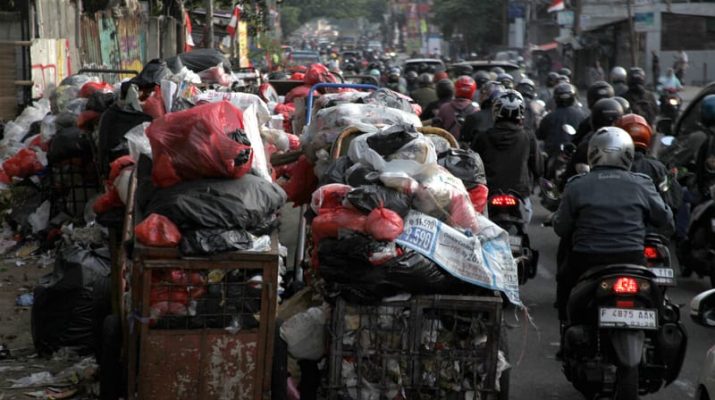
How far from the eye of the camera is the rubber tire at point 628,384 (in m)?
6.04

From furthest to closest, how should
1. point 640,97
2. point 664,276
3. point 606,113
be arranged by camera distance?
point 640,97 → point 606,113 → point 664,276

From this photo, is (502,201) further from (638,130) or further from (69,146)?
(69,146)

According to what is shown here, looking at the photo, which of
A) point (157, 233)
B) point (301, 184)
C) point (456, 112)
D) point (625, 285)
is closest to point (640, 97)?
point (456, 112)

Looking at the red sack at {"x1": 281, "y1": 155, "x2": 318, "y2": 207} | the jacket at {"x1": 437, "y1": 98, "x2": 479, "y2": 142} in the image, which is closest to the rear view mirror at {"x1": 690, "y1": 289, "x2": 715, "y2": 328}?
the red sack at {"x1": 281, "y1": 155, "x2": 318, "y2": 207}

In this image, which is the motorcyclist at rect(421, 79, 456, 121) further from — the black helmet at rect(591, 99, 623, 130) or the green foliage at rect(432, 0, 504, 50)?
the green foliage at rect(432, 0, 504, 50)

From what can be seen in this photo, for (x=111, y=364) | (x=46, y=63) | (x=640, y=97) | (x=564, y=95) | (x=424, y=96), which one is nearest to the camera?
(x=111, y=364)

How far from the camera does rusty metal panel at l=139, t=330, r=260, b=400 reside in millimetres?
5477

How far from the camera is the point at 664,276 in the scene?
268 inches

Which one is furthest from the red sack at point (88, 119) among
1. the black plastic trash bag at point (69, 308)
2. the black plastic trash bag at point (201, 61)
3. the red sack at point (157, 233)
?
the red sack at point (157, 233)

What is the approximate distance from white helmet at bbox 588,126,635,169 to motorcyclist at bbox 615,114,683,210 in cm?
149

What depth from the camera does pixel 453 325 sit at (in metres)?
5.51

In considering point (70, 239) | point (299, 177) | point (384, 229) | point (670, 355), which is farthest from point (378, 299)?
point (70, 239)

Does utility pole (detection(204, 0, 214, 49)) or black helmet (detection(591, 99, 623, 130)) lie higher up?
utility pole (detection(204, 0, 214, 49))

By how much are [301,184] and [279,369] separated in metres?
2.15
